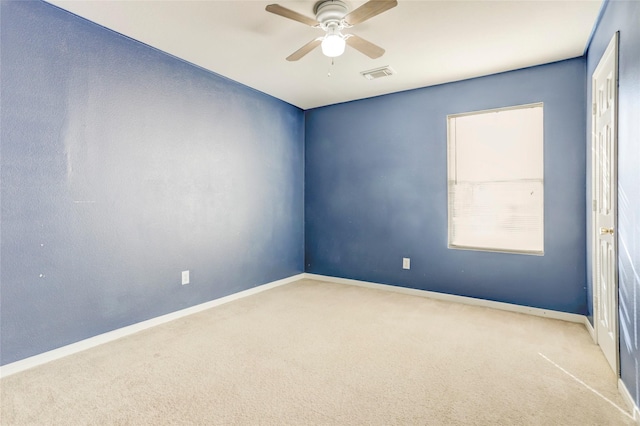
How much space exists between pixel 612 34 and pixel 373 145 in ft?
8.32

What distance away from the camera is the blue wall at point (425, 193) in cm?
323

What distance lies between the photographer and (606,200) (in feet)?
7.99

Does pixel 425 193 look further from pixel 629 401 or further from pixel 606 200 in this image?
pixel 629 401

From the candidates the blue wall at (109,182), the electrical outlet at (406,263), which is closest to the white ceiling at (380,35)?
the blue wall at (109,182)

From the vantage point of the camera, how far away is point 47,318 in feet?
7.80

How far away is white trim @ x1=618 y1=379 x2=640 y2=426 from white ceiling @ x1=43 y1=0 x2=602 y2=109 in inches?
97.0

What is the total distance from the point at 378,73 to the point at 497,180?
1.71 meters

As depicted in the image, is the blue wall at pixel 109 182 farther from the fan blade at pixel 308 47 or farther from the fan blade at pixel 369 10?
the fan blade at pixel 369 10

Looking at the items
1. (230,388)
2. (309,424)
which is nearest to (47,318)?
(230,388)

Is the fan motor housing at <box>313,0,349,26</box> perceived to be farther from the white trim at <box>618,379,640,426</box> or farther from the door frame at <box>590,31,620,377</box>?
the white trim at <box>618,379,640,426</box>

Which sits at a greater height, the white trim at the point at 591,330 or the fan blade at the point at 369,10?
the fan blade at the point at 369,10

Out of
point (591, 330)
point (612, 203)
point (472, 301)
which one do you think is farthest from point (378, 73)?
point (591, 330)

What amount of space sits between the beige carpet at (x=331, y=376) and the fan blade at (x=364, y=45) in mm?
2234

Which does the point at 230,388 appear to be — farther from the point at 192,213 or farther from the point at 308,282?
the point at 308,282
